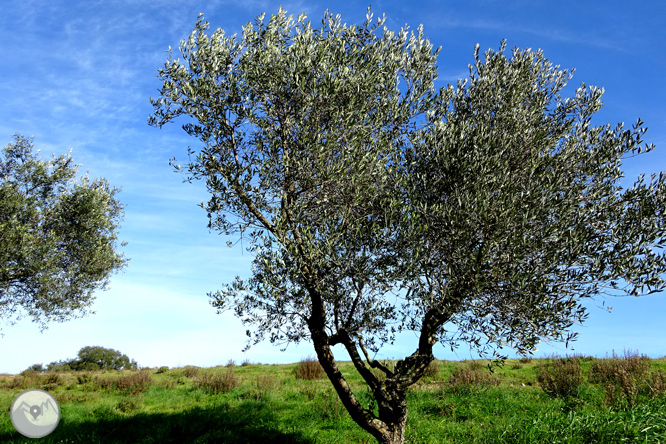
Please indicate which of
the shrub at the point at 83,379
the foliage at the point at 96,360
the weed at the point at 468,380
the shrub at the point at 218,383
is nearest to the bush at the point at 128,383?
the shrub at the point at 83,379

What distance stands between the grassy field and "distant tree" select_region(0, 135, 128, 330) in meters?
5.81

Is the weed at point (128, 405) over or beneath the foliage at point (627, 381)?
beneath

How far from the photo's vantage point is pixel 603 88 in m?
14.7

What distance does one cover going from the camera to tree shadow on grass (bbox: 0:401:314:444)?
1680cm

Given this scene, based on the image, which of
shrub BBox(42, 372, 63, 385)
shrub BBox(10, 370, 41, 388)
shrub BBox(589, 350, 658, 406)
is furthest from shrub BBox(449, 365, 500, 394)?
shrub BBox(10, 370, 41, 388)

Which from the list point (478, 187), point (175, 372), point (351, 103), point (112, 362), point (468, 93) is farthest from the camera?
point (112, 362)

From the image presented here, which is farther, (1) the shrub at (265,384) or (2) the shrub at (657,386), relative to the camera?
(1) the shrub at (265,384)

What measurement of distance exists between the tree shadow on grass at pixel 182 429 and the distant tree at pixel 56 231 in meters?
9.93

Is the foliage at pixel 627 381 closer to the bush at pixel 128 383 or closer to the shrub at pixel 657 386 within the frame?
the shrub at pixel 657 386

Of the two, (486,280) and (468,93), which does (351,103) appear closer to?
(468,93)

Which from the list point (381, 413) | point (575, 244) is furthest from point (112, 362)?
point (575, 244)

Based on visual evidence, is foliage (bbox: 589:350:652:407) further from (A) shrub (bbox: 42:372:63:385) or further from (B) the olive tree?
(A) shrub (bbox: 42:372:63:385)

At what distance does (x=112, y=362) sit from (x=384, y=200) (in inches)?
2048

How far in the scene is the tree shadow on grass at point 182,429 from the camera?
55.1 feet
